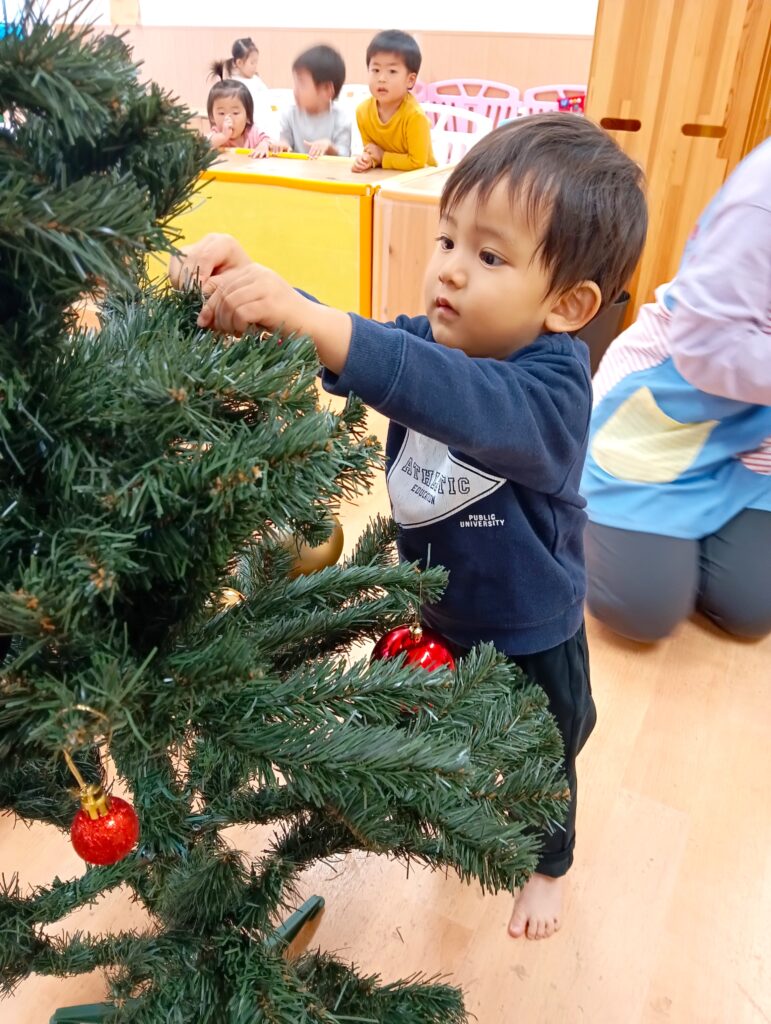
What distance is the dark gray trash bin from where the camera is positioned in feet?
6.20

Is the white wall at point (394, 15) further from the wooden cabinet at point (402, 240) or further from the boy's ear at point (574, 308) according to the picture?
the boy's ear at point (574, 308)

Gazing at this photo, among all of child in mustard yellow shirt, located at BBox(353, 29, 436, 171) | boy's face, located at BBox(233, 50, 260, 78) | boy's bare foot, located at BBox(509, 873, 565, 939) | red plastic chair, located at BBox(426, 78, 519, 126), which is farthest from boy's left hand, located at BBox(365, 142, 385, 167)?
boy's bare foot, located at BBox(509, 873, 565, 939)

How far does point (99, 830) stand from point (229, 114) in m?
2.92

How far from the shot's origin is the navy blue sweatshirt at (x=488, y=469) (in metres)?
0.50

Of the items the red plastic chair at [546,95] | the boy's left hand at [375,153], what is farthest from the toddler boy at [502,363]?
the red plastic chair at [546,95]

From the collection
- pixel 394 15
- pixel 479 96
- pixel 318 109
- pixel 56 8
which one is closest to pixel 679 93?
pixel 318 109

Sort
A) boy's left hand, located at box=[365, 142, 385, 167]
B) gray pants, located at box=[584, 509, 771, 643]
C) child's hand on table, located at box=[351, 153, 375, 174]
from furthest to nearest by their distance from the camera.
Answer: boy's left hand, located at box=[365, 142, 385, 167] → child's hand on table, located at box=[351, 153, 375, 174] → gray pants, located at box=[584, 509, 771, 643]

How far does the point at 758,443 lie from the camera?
129 cm

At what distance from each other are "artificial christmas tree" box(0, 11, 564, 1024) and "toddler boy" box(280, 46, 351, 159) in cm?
271

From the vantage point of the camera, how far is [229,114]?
9.09 feet

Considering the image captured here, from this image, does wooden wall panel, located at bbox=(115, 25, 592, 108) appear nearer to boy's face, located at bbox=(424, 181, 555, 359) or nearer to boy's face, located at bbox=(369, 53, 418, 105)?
boy's face, located at bbox=(369, 53, 418, 105)

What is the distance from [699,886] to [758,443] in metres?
0.71

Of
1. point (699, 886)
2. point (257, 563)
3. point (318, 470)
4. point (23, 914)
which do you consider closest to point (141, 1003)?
point (23, 914)

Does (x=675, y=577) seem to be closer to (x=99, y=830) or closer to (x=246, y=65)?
(x=99, y=830)
